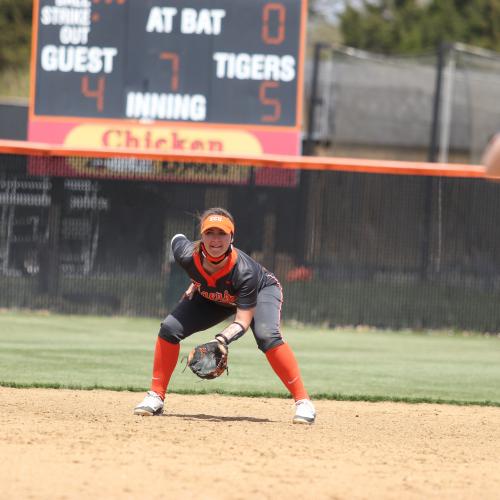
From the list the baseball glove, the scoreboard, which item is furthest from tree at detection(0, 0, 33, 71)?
the baseball glove

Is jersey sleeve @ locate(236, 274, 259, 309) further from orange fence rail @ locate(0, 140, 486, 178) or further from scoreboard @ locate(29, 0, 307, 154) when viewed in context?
scoreboard @ locate(29, 0, 307, 154)

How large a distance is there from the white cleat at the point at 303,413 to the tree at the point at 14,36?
34.3 m

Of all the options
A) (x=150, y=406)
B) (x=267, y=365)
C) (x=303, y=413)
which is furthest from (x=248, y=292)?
(x=267, y=365)

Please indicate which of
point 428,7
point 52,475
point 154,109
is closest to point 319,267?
point 154,109

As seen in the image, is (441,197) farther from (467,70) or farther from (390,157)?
(390,157)

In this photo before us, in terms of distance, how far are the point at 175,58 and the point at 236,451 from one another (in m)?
10.5

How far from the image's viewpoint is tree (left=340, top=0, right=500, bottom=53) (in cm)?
4153

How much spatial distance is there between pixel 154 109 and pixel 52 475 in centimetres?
1109

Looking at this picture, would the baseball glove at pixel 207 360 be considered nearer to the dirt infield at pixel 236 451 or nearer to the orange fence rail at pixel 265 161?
the dirt infield at pixel 236 451

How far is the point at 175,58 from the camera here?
1616cm

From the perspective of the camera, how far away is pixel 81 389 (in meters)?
9.26

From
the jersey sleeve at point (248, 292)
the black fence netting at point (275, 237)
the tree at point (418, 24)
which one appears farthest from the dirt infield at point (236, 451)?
the tree at point (418, 24)

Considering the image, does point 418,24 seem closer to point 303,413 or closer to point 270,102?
point 270,102

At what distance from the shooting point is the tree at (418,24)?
41531 mm
